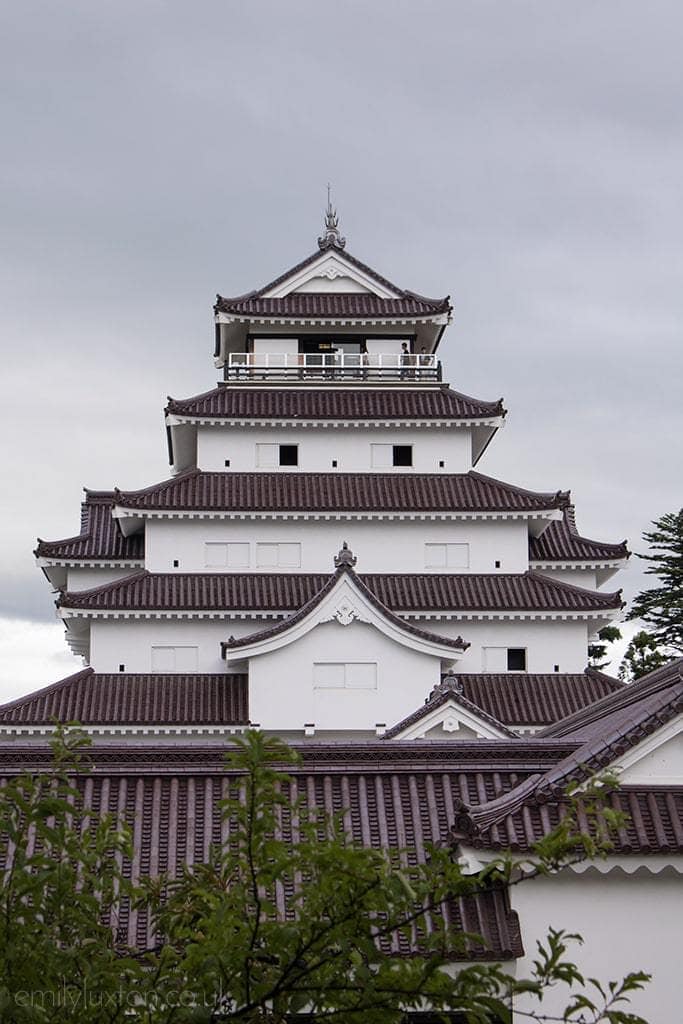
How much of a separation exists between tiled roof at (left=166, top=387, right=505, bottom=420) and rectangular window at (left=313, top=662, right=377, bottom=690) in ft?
26.2

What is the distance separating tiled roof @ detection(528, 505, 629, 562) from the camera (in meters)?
38.5

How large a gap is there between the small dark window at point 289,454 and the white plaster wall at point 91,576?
213 inches

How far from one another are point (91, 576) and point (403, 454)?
10.1 m

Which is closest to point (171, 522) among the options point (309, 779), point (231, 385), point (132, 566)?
point (132, 566)

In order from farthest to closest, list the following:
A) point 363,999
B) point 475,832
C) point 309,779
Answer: point 309,779
point 475,832
point 363,999

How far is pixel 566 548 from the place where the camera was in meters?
39.2

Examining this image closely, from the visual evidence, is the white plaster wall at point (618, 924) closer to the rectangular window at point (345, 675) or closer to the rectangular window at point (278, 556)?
the rectangular window at point (345, 675)

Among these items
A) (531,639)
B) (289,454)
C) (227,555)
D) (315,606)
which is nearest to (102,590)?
(227,555)

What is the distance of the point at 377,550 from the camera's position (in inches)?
1502

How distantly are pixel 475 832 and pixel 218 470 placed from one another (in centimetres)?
2777

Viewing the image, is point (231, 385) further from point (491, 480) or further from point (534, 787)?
point (534, 787)

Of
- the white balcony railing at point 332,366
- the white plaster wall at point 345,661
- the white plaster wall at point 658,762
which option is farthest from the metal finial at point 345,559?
the white plaster wall at point 658,762

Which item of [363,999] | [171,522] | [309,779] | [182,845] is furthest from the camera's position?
[171,522]

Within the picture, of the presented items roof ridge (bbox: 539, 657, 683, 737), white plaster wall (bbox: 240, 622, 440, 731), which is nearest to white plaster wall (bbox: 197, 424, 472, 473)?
white plaster wall (bbox: 240, 622, 440, 731)
